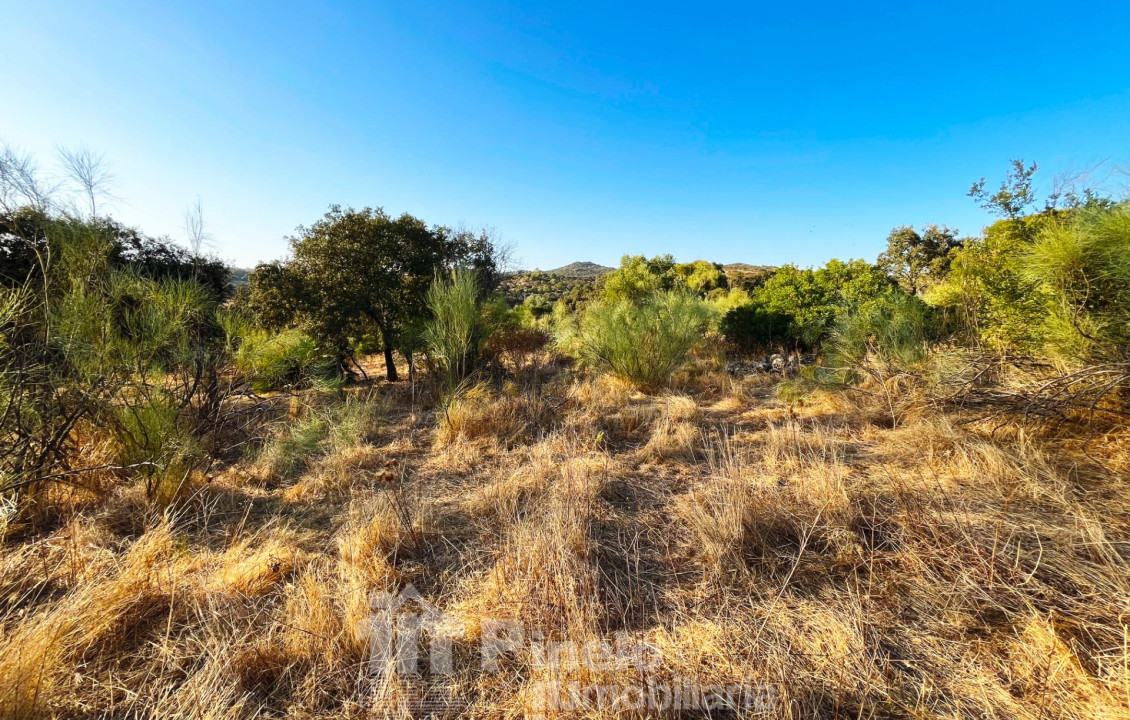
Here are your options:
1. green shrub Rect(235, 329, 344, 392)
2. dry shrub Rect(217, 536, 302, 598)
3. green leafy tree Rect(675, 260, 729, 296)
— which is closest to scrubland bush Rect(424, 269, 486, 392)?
green shrub Rect(235, 329, 344, 392)

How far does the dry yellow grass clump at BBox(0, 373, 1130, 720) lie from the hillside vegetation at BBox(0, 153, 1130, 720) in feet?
0.04

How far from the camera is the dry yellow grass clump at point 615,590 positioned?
1.30 meters

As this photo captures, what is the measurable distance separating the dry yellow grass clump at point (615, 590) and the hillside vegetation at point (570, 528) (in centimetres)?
1

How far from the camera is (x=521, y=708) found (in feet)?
4.23

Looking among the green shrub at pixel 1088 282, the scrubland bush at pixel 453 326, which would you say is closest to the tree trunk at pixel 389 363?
the scrubland bush at pixel 453 326

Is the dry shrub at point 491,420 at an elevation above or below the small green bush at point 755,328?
below

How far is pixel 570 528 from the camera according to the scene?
82.8 inches

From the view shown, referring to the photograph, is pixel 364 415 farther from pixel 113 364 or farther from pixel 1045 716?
pixel 1045 716

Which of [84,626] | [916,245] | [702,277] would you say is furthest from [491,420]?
[916,245]

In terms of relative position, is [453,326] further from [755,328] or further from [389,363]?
[755,328]

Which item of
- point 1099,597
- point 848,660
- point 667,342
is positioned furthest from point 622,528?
point 667,342

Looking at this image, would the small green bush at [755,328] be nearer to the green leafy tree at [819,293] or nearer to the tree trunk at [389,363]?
the green leafy tree at [819,293]

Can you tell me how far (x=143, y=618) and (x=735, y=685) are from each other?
2483 millimetres

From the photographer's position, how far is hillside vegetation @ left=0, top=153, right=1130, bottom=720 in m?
1.34
